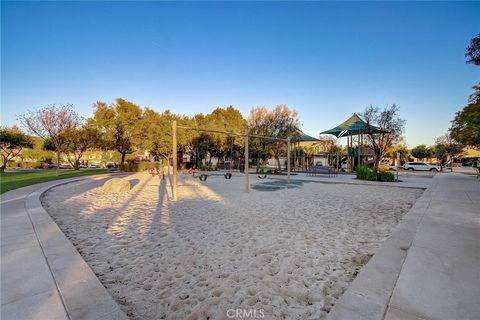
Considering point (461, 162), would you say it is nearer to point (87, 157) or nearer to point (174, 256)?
point (174, 256)

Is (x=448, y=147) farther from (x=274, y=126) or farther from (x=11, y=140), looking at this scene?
(x=11, y=140)

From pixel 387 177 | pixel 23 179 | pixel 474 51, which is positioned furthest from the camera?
pixel 23 179

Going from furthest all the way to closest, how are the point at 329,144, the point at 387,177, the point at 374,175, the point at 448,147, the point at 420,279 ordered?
the point at 329,144 < the point at 448,147 < the point at 374,175 < the point at 387,177 < the point at 420,279

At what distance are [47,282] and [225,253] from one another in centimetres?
259

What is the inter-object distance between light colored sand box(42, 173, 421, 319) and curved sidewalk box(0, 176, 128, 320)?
0.92ft

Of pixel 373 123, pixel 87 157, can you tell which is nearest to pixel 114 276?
pixel 373 123

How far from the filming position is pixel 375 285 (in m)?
2.98

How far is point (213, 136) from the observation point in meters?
35.5

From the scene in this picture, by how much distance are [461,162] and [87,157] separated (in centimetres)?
10956

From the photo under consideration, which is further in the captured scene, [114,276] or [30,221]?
[30,221]

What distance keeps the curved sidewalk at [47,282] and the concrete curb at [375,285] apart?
2.41 meters

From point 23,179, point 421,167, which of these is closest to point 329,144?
point 421,167

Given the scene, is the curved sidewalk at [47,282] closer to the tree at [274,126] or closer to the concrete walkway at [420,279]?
the concrete walkway at [420,279]

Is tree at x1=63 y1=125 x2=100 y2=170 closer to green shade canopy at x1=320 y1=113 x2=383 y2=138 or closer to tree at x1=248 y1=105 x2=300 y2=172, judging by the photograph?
tree at x1=248 y1=105 x2=300 y2=172
